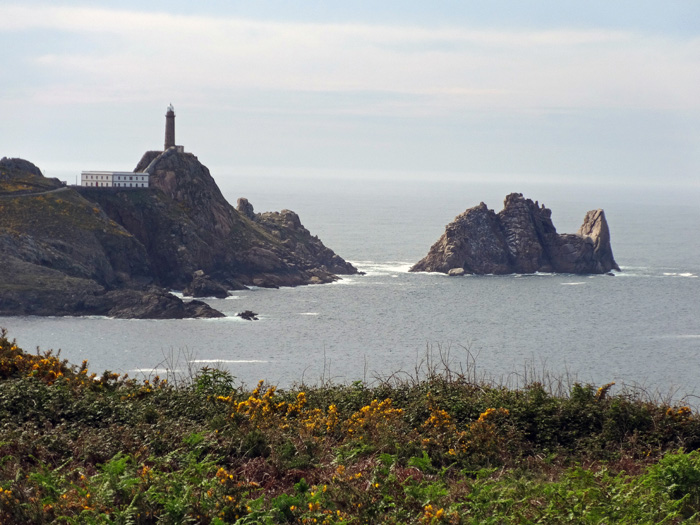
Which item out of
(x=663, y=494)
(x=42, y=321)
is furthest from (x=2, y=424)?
(x=42, y=321)

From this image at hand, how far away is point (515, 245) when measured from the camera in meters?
138

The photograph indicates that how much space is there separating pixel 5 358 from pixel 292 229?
12277 cm

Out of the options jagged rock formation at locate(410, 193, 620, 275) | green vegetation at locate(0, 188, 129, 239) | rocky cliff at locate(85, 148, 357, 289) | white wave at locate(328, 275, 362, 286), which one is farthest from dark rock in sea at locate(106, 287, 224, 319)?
jagged rock formation at locate(410, 193, 620, 275)

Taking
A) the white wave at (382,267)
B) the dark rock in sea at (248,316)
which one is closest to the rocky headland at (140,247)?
the dark rock in sea at (248,316)

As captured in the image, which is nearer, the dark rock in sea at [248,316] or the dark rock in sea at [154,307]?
the dark rock in sea at [248,316]

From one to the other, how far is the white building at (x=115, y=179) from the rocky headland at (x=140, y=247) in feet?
5.54

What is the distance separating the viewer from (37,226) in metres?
104

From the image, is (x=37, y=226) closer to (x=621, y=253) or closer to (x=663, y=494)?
(x=663, y=494)

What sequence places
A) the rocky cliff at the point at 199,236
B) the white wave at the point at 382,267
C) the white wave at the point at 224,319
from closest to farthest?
1. the white wave at the point at 224,319
2. the rocky cliff at the point at 199,236
3. the white wave at the point at 382,267

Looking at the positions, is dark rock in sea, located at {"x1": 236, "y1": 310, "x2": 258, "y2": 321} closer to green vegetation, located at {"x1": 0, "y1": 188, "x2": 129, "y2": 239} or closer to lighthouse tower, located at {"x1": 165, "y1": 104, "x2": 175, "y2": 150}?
green vegetation, located at {"x1": 0, "y1": 188, "x2": 129, "y2": 239}

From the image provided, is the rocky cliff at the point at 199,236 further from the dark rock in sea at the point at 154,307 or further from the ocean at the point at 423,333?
the dark rock in sea at the point at 154,307

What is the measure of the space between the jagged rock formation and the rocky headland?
58.6ft

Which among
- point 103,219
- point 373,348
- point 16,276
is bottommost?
point 373,348

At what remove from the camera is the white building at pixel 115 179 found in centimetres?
12431
